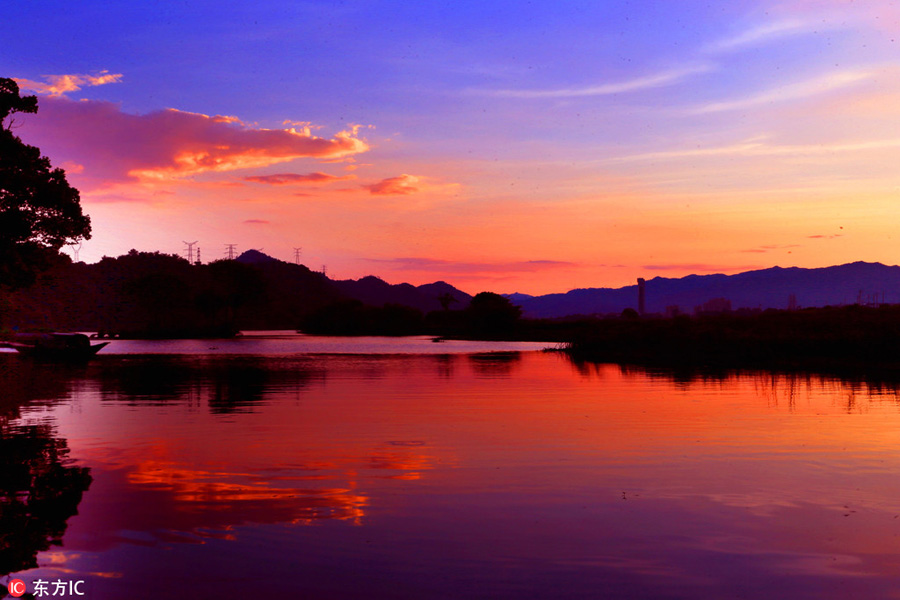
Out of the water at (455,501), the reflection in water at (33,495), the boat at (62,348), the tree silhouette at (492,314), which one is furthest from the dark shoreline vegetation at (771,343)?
the tree silhouette at (492,314)

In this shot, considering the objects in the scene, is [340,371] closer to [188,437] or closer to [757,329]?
[188,437]

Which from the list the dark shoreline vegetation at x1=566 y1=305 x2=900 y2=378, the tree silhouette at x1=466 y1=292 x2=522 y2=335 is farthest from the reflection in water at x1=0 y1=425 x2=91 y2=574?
the tree silhouette at x1=466 y1=292 x2=522 y2=335

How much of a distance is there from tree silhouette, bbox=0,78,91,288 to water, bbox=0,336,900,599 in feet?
55.6

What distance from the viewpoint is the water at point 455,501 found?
8.91 m

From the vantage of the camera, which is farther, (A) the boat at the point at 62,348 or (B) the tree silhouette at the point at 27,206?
(A) the boat at the point at 62,348

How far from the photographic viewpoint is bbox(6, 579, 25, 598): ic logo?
8262 mm

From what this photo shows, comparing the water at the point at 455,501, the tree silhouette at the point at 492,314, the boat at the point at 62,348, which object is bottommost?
the water at the point at 455,501

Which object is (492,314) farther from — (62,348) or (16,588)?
(16,588)

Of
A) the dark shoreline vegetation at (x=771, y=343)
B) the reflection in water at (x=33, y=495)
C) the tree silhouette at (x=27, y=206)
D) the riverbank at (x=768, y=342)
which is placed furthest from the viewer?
the riverbank at (x=768, y=342)

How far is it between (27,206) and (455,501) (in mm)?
37920

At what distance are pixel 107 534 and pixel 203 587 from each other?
3.00m

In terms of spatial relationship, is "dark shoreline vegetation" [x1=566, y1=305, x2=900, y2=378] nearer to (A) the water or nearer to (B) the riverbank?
(B) the riverbank

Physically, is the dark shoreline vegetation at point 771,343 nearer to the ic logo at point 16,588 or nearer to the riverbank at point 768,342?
the riverbank at point 768,342

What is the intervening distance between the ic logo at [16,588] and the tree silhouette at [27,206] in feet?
120
